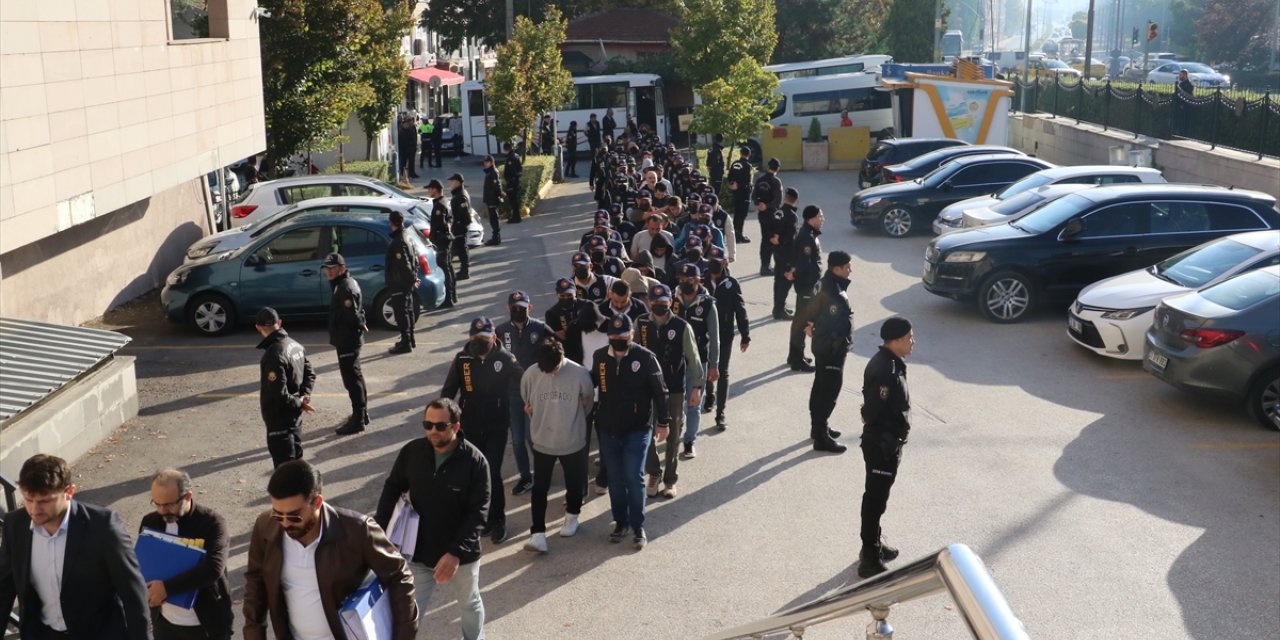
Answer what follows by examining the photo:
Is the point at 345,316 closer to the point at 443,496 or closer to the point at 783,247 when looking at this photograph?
the point at 443,496

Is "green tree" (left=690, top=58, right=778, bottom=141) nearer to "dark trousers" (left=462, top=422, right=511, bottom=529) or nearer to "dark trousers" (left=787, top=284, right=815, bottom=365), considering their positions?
"dark trousers" (left=787, top=284, right=815, bottom=365)

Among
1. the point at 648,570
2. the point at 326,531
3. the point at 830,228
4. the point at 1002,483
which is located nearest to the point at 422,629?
the point at 648,570

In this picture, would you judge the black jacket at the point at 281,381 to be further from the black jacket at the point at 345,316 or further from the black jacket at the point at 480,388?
the black jacket at the point at 345,316

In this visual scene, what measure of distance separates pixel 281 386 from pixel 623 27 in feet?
144

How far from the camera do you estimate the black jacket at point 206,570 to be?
594 cm

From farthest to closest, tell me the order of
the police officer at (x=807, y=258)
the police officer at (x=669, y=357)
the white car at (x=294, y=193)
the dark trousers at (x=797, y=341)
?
the white car at (x=294, y=193), the police officer at (x=807, y=258), the dark trousers at (x=797, y=341), the police officer at (x=669, y=357)

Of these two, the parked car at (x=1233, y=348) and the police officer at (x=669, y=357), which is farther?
the parked car at (x=1233, y=348)

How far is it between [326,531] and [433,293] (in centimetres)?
1185

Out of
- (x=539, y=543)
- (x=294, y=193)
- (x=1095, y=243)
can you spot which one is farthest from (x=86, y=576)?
(x=294, y=193)

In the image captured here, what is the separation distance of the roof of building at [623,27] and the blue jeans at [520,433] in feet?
136

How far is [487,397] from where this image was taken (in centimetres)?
902

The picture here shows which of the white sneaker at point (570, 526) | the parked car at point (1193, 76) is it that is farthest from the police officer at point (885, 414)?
the parked car at point (1193, 76)

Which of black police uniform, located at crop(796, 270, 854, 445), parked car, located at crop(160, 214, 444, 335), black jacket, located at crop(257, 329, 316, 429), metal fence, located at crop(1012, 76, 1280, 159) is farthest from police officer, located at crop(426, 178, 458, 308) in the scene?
metal fence, located at crop(1012, 76, 1280, 159)

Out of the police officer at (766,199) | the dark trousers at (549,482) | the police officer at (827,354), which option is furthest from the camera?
the police officer at (766,199)
